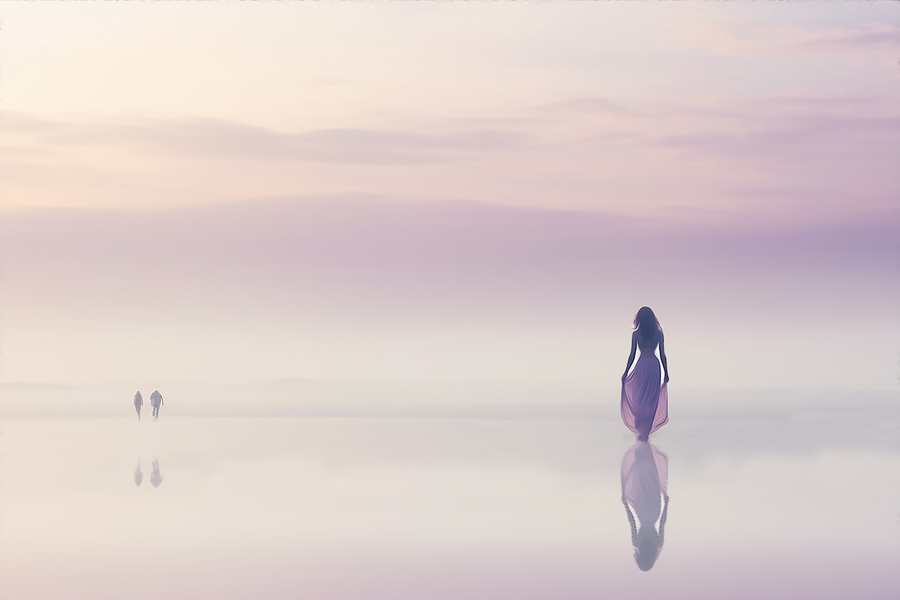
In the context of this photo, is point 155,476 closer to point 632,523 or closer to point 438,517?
point 438,517

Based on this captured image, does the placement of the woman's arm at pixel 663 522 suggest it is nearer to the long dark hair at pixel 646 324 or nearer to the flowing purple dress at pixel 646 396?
the flowing purple dress at pixel 646 396

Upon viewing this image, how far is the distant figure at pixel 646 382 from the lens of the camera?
1791cm

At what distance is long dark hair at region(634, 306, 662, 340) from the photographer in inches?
707

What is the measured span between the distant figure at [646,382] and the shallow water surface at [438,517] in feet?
1.79

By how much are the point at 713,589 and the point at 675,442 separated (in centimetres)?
1045

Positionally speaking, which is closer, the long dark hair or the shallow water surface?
the shallow water surface

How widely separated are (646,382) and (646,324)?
1.15 meters

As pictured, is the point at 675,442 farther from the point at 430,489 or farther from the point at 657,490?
the point at 430,489

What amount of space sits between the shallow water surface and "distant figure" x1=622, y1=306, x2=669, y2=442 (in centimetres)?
55

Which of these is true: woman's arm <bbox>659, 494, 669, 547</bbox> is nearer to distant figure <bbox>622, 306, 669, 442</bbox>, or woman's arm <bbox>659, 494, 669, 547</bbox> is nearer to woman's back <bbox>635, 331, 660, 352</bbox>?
distant figure <bbox>622, 306, 669, 442</bbox>

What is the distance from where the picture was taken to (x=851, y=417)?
79.5 ft

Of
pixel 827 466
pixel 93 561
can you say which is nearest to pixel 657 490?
pixel 827 466

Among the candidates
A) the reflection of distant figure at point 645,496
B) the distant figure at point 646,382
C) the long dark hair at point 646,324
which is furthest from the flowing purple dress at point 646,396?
the reflection of distant figure at point 645,496

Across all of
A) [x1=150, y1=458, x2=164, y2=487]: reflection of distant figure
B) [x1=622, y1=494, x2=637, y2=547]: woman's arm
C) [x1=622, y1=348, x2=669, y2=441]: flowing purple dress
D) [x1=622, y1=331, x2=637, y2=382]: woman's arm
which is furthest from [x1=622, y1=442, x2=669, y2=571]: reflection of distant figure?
[x1=150, y1=458, x2=164, y2=487]: reflection of distant figure
